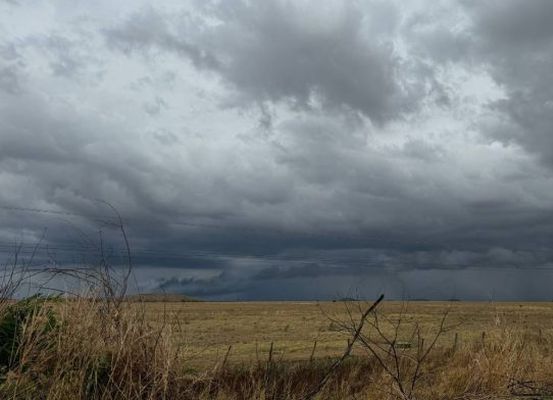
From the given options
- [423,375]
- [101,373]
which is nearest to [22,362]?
[101,373]

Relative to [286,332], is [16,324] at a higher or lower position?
higher

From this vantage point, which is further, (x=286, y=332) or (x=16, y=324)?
(x=286, y=332)

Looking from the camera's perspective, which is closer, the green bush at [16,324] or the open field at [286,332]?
the green bush at [16,324]

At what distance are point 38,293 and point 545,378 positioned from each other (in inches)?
542

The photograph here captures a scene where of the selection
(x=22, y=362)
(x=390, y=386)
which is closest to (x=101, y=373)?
(x=22, y=362)

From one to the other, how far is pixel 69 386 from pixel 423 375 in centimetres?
1195

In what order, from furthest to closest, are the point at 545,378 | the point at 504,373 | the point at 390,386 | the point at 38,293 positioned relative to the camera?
the point at 545,378 < the point at 504,373 < the point at 390,386 < the point at 38,293

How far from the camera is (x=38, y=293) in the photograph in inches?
435

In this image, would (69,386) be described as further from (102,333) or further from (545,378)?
(545,378)

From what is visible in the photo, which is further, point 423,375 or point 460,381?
point 423,375

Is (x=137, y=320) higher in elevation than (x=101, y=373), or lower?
higher

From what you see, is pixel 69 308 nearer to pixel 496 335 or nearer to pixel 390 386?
pixel 390 386

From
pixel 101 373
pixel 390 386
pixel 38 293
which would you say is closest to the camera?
pixel 101 373

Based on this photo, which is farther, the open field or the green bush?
the open field
